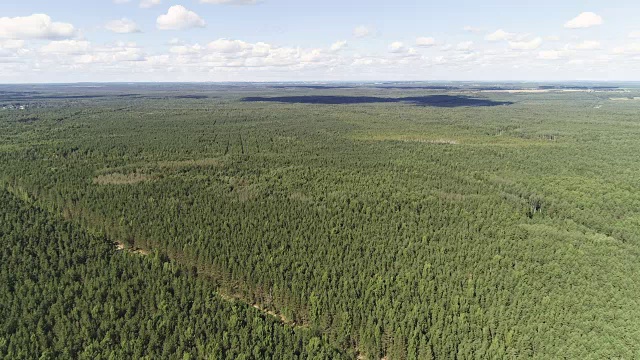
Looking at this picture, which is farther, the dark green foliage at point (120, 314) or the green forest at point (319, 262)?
the green forest at point (319, 262)

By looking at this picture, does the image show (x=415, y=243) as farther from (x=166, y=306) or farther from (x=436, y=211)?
(x=166, y=306)

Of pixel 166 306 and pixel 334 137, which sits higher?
pixel 334 137

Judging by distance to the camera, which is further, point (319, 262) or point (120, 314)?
point (319, 262)

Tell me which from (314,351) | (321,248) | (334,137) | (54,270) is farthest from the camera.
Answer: (334,137)

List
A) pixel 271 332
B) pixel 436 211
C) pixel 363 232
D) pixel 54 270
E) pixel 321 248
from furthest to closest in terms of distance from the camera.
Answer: pixel 436 211, pixel 363 232, pixel 321 248, pixel 54 270, pixel 271 332

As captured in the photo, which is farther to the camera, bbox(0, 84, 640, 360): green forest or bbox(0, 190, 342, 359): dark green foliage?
bbox(0, 84, 640, 360): green forest

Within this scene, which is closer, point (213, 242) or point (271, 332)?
point (271, 332)

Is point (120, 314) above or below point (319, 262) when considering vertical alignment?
below

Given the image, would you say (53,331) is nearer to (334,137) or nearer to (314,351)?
(314,351)

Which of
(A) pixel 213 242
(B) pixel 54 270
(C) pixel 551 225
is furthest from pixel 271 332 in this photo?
(C) pixel 551 225

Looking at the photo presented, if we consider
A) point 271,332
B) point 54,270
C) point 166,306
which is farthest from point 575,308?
point 54,270
